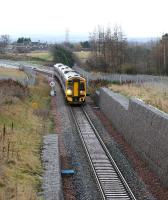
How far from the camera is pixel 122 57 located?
236 ft

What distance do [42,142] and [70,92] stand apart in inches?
574

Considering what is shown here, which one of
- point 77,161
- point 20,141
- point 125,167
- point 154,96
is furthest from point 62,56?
point 125,167

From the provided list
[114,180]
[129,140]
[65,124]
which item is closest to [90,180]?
[114,180]

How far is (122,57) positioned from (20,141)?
176 ft

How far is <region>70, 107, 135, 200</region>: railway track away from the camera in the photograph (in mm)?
15211

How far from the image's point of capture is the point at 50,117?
1175 inches

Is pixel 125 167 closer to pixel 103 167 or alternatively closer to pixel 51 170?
pixel 103 167

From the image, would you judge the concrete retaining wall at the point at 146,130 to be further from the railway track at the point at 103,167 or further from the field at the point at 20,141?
the field at the point at 20,141

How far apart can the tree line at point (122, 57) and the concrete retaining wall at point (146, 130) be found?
3813 centimetres

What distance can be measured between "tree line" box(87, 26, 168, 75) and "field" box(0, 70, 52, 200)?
3139cm

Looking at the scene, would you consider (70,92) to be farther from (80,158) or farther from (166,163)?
(166,163)

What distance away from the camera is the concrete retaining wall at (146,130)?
1652cm

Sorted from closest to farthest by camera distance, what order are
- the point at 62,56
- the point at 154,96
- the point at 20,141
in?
1. the point at 20,141
2. the point at 154,96
3. the point at 62,56

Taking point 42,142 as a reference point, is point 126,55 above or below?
above
